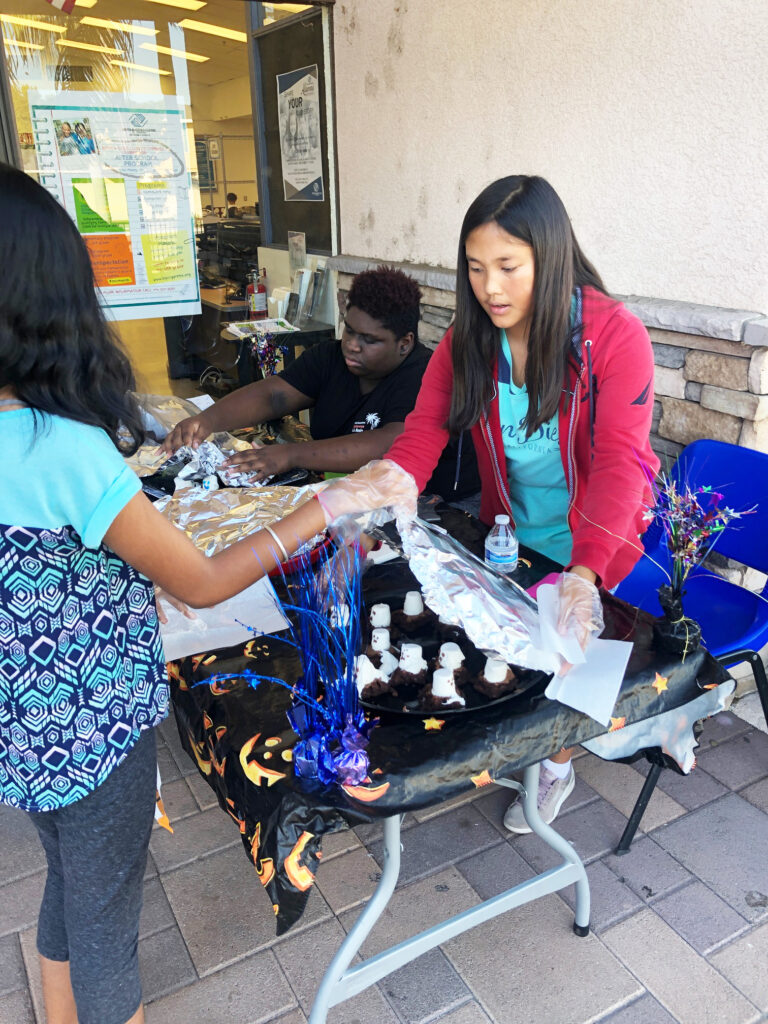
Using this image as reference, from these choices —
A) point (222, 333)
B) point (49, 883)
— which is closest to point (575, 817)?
point (49, 883)

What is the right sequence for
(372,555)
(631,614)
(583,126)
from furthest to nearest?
(583,126)
(372,555)
(631,614)

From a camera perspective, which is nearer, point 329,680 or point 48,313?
point 48,313

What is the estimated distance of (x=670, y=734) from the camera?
5.47ft

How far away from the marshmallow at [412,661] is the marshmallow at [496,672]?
0.12 meters

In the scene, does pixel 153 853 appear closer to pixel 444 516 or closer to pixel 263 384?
pixel 444 516

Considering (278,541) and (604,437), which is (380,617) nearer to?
(278,541)

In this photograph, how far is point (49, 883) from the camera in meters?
1.38

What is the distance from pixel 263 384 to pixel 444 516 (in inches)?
45.4

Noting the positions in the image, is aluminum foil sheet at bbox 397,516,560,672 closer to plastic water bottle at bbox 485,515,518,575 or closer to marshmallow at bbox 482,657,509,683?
marshmallow at bbox 482,657,509,683

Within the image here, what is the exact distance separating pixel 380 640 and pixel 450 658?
146 millimetres

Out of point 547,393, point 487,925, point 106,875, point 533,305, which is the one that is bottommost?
point 487,925

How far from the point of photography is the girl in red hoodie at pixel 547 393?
5.41 ft

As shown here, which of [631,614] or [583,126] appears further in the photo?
[583,126]

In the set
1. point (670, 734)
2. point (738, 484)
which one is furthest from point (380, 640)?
point (738, 484)
